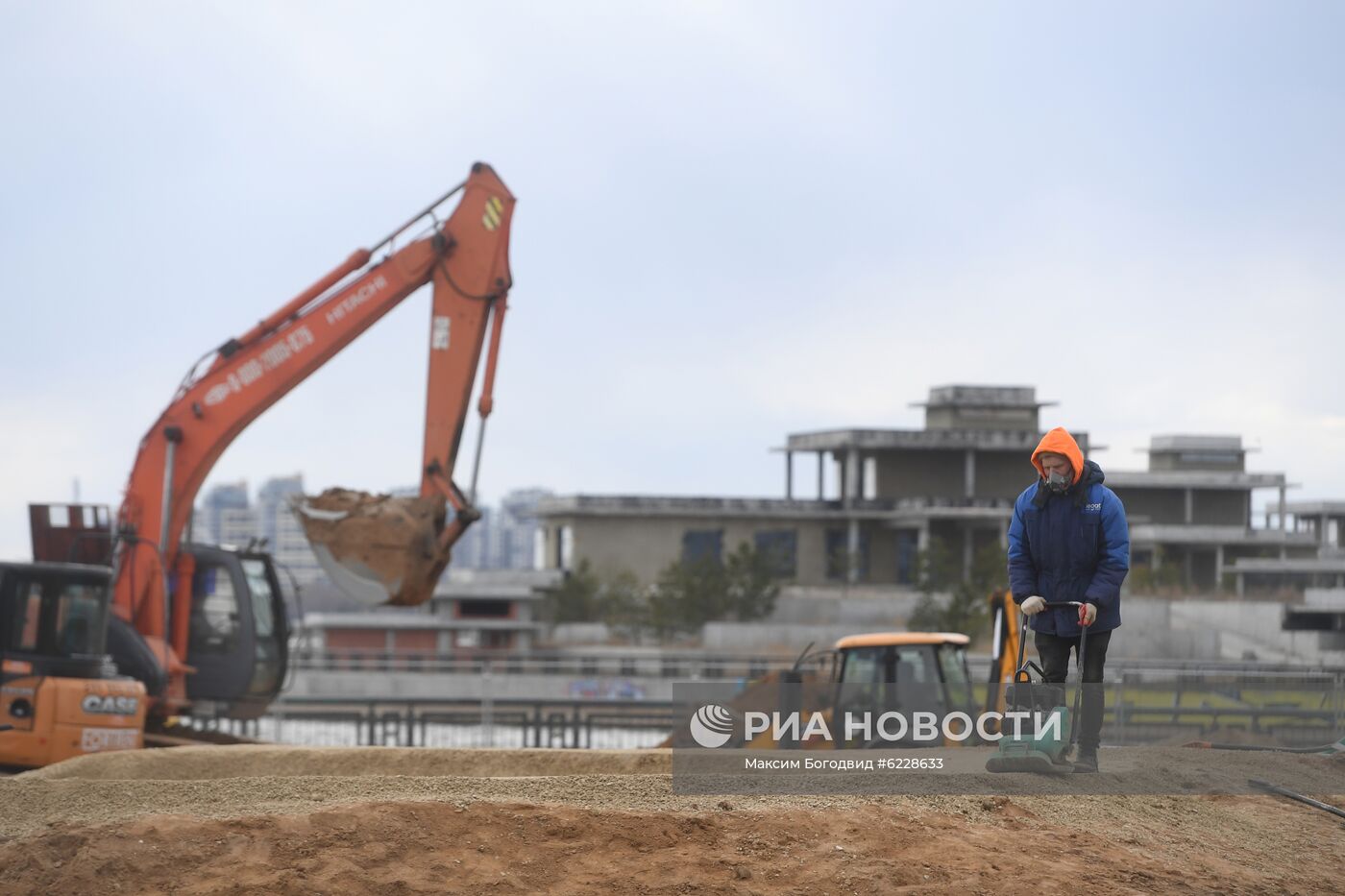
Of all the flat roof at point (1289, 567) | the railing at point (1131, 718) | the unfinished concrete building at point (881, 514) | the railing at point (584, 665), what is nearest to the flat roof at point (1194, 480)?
the unfinished concrete building at point (881, 514)

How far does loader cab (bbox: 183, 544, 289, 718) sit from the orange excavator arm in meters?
0.22

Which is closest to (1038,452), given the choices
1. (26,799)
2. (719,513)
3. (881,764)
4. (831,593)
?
(881,764)

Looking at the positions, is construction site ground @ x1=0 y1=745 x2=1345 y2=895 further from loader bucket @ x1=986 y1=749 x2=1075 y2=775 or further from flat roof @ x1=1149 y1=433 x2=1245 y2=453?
flat roof @ x1=1149 y1=433 x2=1245 y2=453

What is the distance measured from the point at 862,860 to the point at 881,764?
227cm

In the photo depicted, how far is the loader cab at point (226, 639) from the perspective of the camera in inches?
767

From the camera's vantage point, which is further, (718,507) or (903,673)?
(718,507)

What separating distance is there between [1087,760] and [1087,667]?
535mm

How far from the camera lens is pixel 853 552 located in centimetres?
6450

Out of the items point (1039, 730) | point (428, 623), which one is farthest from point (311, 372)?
point (428, 623)

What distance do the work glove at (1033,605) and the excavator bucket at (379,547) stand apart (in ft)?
32.7

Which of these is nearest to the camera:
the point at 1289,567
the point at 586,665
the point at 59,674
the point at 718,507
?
the point at 59,674

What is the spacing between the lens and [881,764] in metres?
9.70

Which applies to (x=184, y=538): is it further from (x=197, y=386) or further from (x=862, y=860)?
(x=862, y=860)

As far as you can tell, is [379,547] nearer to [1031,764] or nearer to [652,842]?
[1031,764]
